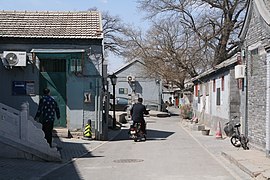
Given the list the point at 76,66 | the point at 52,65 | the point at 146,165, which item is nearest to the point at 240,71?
the point at 146,165

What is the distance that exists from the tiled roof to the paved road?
16.4ft

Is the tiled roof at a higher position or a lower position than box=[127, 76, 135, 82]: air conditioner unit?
higher

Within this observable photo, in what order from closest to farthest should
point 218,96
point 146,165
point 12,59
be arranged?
point 146,165, point 12,59, point 218,96

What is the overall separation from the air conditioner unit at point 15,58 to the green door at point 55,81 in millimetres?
983

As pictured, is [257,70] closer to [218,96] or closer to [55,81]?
[55,81]

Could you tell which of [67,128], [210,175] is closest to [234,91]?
[67,128]

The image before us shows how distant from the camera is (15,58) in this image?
63.3 ft

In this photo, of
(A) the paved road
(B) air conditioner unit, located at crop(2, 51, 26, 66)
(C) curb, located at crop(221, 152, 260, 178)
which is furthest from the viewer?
(B) air conditioner unit, located at crop(2, 51, 26, 66)

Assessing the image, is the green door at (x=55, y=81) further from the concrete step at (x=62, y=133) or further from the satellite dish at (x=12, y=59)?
the satellite dish at (x=12, y=59)

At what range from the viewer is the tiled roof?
20.0 metres

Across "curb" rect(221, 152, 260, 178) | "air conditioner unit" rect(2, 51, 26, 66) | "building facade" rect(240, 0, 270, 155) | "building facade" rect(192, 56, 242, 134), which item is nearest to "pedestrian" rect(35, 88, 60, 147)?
"curb" rect(221, 152, 260, 178)

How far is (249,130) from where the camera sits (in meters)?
15.5

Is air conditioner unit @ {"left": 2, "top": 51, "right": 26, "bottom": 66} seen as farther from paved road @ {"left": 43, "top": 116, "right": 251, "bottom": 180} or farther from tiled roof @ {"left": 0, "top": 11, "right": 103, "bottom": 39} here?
paved road @ {"left": 43, "top": 116, "right": 251, "bottom": 180}

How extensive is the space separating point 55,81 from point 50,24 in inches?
109
